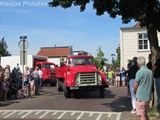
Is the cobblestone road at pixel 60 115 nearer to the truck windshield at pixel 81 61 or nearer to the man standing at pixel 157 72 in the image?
the man standing at pixel 157 72

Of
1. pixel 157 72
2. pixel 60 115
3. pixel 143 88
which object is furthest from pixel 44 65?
pixel 143 88

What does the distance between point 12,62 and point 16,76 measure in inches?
421

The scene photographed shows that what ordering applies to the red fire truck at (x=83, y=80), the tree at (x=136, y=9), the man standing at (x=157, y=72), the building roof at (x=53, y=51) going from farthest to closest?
the building roof at (x=53, y=51), the red fire truck at (x=83, y=80), the tree at (x=136, y=9), the man standing at (x=157, y=72)

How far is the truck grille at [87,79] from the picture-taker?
15.0 metres

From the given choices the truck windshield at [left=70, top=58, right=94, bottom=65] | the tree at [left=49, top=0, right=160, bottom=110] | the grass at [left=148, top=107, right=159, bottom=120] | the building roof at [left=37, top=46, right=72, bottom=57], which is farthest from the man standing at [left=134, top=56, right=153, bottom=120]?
the building roof at [left=37, top=46, right=72, bottom=57]

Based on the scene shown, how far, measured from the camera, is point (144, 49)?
3650cm

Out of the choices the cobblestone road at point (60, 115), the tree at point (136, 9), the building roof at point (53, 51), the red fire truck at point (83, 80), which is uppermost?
the building roof at point (53, 51)

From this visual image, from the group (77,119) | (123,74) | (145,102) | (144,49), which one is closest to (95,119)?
(77,119)

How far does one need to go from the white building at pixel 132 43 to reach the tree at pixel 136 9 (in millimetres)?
26455

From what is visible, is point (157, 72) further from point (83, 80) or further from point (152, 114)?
point (83, 80)

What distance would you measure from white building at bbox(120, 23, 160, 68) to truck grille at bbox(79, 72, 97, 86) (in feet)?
72.2

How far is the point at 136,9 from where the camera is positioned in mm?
9914

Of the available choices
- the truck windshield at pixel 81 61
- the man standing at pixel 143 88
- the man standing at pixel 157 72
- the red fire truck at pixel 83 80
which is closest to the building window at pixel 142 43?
the truck windshield at pixel 81 61

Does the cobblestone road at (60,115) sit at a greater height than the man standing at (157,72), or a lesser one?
lesser
